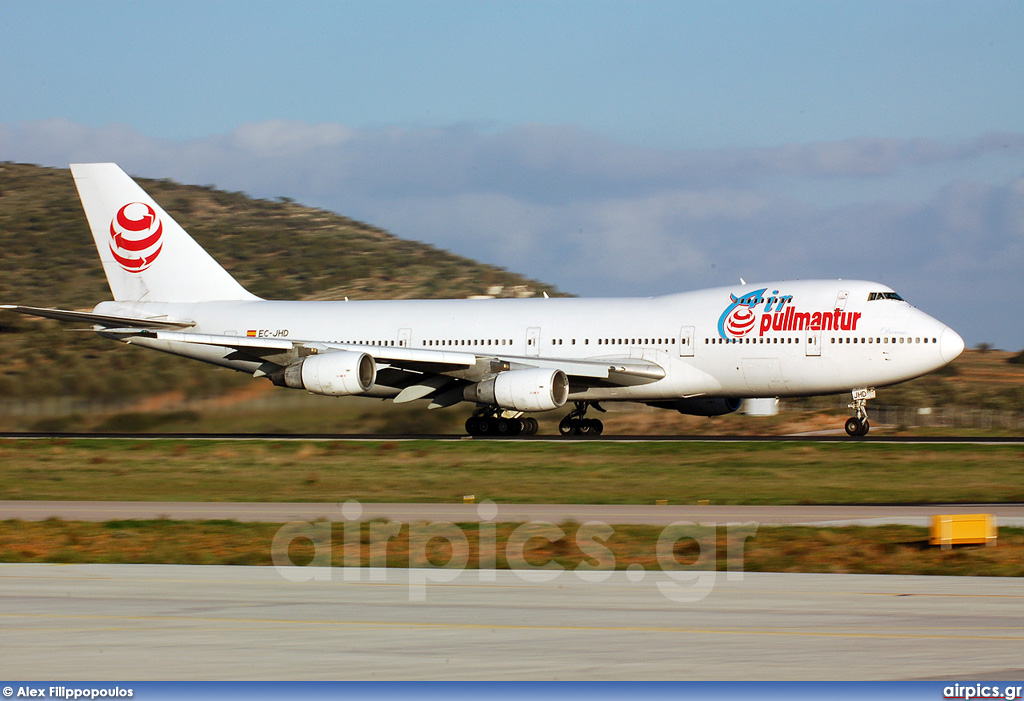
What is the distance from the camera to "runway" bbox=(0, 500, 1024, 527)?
20172mm

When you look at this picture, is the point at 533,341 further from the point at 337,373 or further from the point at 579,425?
the point at 337,373

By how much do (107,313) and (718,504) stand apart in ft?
93.2

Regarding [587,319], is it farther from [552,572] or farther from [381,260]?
[381,260]

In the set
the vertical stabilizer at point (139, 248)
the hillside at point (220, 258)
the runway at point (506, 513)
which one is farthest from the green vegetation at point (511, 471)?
the hillside at point (220, 258)

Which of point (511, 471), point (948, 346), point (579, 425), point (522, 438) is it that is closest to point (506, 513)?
point (511, 471)

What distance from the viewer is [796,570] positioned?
15.8m

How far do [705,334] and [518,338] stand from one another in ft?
20.9

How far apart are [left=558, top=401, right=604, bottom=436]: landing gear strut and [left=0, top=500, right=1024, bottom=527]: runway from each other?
63.0ft

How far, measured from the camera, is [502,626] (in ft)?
37.9

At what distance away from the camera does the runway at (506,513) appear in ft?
66.2

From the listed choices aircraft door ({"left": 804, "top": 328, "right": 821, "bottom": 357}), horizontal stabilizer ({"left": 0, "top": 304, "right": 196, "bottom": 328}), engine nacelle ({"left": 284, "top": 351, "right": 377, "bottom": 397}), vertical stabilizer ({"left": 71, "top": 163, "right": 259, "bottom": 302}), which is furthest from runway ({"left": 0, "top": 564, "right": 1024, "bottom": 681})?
vertical stabilizer ({"left": 71, "top": 163, "right": 259, "bottom": 302})

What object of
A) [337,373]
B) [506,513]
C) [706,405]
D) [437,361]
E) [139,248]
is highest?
[139,248]

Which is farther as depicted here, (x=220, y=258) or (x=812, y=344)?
(x=220, y=258)

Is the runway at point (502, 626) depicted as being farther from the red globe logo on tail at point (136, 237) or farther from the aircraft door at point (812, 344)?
the red globe logo on tail at point (136, 237)
